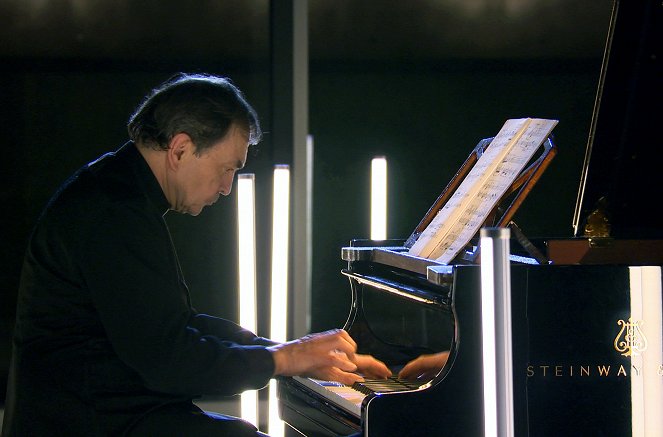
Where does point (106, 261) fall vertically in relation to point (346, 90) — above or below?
below

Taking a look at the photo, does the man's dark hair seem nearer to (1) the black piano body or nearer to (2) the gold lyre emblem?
(1) the black piano body

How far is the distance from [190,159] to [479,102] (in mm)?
3476

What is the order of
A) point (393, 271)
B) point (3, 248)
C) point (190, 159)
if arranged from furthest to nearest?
point (3, 248), point (393, 271), point (190, 159)

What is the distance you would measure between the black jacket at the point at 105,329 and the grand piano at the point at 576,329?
41 cm

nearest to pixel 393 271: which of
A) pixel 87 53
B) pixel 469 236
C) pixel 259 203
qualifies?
pixel 469 236

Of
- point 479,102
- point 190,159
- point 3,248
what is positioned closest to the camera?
point 190,159

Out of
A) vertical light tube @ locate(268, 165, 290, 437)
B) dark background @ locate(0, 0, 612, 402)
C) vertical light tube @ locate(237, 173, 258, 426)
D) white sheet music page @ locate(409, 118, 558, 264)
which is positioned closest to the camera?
white sheet music page @ locate(409, 118, 558, 264)

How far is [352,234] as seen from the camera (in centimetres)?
554

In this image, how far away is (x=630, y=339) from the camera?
7.12ft

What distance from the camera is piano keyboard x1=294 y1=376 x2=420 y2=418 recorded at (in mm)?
2320

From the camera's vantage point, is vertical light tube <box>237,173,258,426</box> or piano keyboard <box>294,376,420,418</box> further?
vertical light tube <box>237,173,258,426</box>

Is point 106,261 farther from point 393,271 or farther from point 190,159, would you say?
point 393,271

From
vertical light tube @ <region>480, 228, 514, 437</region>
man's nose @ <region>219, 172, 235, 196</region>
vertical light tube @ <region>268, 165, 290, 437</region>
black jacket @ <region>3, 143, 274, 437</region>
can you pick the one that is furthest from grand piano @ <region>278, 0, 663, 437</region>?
vertical light tube @ <region>268, 165, 290, 437</region>

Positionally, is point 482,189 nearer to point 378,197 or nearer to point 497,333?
point 497,333
